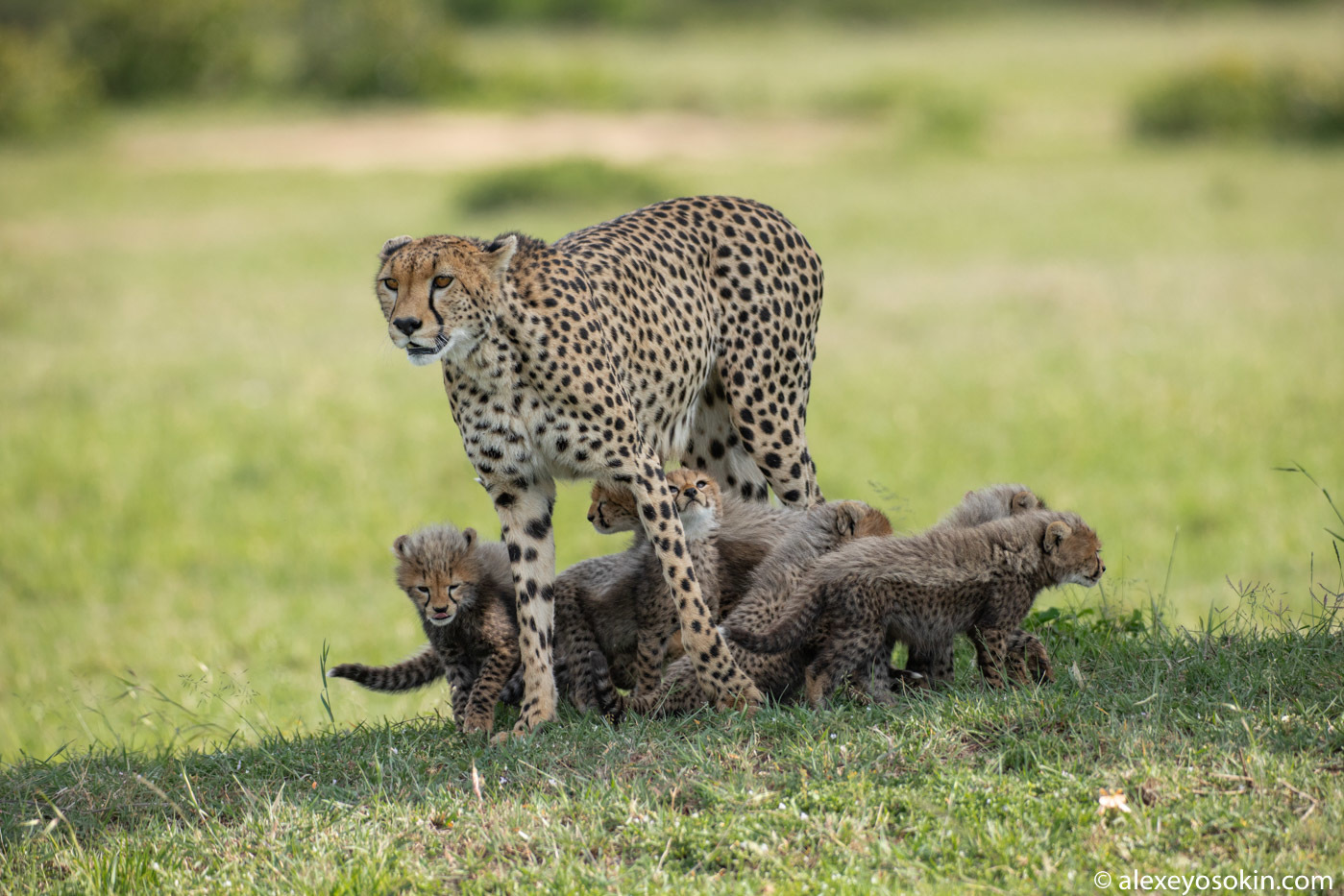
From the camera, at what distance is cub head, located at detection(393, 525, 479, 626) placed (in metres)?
4.63

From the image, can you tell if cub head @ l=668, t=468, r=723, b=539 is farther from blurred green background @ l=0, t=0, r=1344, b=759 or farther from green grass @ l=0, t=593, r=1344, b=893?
blurred green background @ l=0, t=0, r=1344, b=759

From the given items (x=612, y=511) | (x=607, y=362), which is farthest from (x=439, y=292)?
(x=612, y=511)

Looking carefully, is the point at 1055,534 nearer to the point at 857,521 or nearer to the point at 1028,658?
the point at 1028,658

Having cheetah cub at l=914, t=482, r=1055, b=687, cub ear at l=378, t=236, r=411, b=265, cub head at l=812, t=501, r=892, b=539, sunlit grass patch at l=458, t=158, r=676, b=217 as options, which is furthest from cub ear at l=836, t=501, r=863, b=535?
sunlit grass patch at l=458, t=158, r=676, b=217

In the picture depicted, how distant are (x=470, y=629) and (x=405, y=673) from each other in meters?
0.34

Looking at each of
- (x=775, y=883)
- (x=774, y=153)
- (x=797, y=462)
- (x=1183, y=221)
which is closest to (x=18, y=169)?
(x=774, y=153)

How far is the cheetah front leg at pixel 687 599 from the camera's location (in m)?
4.31

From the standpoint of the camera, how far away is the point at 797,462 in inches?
208

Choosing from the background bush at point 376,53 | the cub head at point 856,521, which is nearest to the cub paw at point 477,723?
the cub head at point 856,521

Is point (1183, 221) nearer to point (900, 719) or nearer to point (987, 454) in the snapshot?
point (987, 454)

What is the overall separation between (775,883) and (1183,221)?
18.0 metres

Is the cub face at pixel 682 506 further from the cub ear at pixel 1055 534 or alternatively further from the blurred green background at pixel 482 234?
the blurred green background at pixel 482 234

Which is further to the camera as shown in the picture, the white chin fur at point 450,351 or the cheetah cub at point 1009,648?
the cheetah cub at point 1009,648

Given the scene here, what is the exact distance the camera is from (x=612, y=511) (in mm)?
4812
